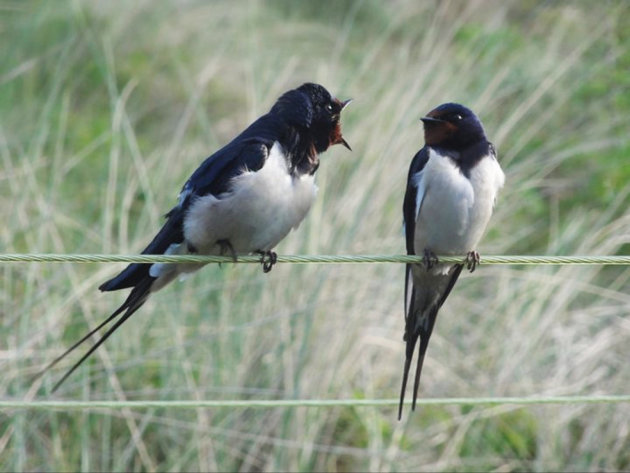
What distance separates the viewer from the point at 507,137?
6898 millimetres

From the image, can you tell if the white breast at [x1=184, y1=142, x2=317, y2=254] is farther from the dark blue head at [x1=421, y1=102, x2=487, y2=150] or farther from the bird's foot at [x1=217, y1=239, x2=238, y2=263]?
the dark blue head at [x1=421, y1=102, x2=487, y2=150]

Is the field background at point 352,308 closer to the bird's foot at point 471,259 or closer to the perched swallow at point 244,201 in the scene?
the perched swallow at point 244,201

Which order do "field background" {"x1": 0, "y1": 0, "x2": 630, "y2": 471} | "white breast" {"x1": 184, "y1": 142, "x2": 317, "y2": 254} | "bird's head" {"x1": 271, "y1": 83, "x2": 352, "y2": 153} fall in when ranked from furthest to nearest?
"field background" {"x1": 0, "y1": 0, "x2": 630, "y2": 471} < "bird's head" {"x1": 271, "y1": 83, "x2": 352, "y2": 153} < "white breast" {"x1": 184, "y1": 142, "x2": 317, "y2": 254}

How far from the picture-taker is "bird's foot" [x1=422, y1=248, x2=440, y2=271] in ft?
14.4

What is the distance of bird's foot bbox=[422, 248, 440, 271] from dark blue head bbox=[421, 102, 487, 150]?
381 mm

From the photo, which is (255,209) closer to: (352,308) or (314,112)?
(314,112)

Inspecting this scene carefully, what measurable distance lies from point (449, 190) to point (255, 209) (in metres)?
0.67

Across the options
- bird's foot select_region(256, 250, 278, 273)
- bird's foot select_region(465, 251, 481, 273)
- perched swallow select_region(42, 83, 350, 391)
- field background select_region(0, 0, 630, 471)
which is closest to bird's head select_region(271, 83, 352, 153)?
perched swallow select_region(42, 83, 350, 391)

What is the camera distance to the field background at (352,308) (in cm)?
534

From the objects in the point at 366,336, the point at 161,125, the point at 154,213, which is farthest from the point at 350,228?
the point at 161,125

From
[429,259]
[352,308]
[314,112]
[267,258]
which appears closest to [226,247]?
[267,258]

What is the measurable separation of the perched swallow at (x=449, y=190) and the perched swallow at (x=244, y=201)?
400 mm

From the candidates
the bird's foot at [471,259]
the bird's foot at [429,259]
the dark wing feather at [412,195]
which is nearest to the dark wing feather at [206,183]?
the dark wing feather at [412,195]

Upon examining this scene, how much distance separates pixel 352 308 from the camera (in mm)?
5598
